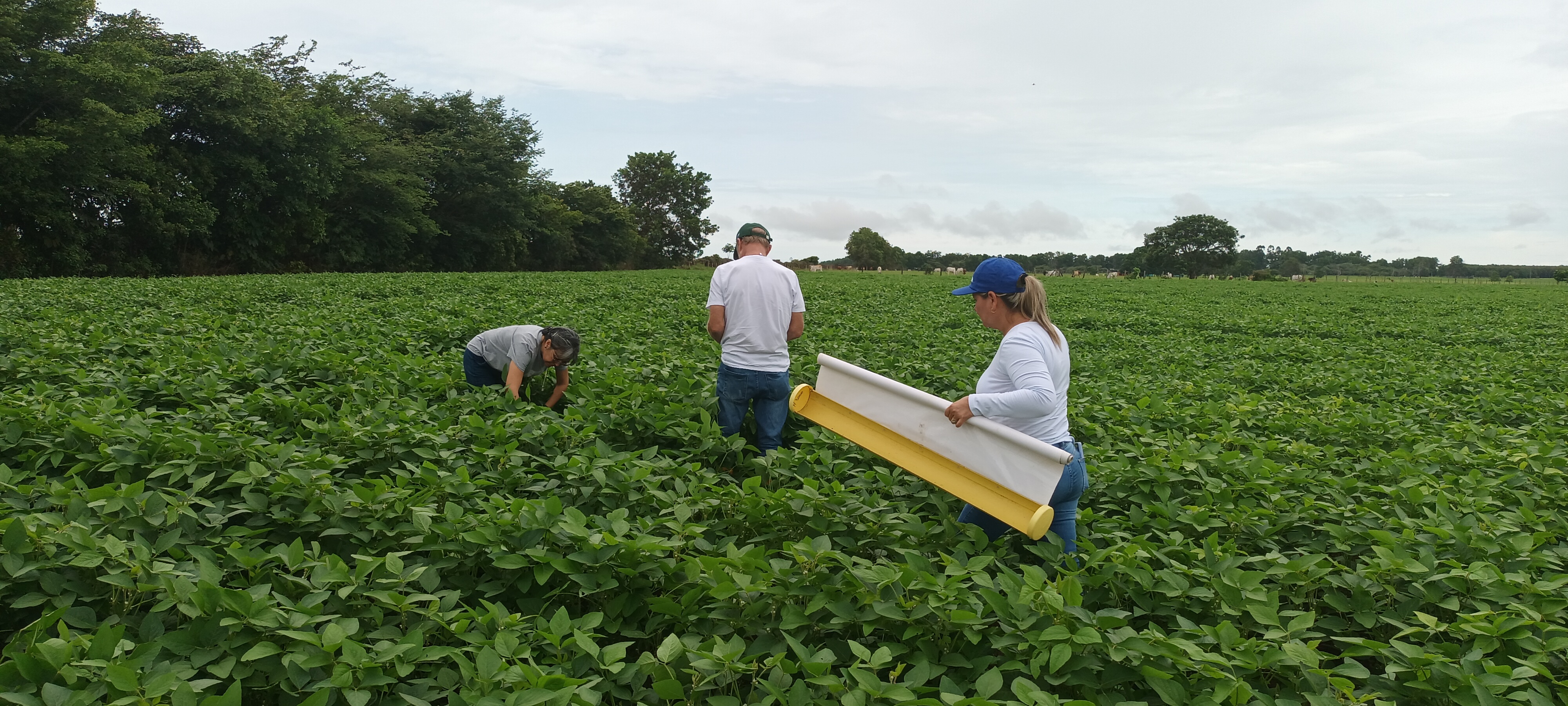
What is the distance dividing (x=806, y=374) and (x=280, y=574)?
457 centimetres

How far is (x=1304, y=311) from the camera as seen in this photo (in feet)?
71.5

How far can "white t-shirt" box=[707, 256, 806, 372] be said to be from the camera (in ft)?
15.8

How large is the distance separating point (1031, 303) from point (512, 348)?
11.9 ft

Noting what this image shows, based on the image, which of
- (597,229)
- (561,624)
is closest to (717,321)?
(561,624)

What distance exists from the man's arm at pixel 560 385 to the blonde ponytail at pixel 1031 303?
3.19m

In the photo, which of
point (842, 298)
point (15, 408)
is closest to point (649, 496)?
point (15, 408)

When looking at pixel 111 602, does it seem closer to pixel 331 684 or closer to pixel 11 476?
pixel 331 684

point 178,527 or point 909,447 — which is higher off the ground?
point 909,447

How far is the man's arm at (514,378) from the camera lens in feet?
17.3

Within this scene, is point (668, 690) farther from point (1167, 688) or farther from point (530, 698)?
point (1167, 688)

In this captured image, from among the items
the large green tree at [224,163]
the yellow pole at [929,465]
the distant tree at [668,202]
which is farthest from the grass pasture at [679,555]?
the distant tree at [668,202]

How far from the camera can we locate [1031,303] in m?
3.32

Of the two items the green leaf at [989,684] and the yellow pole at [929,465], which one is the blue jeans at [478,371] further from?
the green leaf at [989,684]

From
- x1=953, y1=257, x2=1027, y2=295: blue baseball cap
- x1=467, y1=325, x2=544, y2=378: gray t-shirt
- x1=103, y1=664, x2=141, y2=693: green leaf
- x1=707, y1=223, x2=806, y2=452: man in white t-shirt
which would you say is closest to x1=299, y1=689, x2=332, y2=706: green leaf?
x1=103, y1=664, x2=141, y2=693: green leaf
